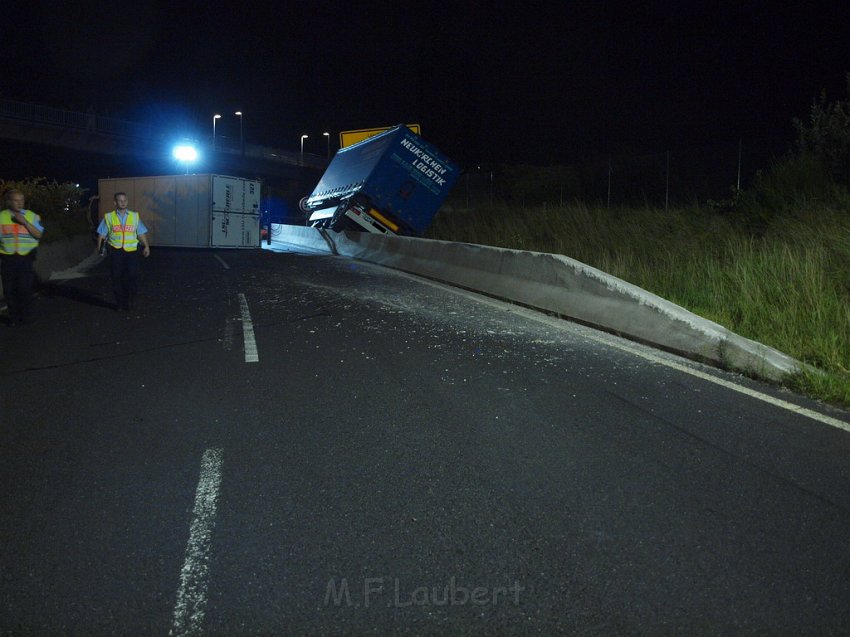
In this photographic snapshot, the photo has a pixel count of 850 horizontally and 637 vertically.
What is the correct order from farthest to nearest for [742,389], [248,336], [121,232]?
[121,232] → [248,336] → [742,389]

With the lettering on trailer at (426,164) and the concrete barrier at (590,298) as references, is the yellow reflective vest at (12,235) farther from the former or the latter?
the lettering on trailer at (426,164)

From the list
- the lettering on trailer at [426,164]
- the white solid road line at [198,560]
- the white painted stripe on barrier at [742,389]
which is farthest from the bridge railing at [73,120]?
the white solid road line at [198,560]

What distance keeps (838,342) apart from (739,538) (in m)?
4.70

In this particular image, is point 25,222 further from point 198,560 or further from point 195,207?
point 195,207

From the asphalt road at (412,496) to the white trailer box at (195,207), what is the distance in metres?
21.7

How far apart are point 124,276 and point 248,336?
3.35 metres

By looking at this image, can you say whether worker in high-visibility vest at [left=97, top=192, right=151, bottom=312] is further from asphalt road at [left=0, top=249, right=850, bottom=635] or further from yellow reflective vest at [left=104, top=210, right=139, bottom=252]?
asphalt road at [left=0, top=249, right=850, bottom=635]

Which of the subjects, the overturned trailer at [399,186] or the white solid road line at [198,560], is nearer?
the white solid road line at [198,560]

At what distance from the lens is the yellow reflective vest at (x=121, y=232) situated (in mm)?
12086

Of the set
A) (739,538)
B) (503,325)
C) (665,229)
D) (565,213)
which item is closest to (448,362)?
(503,325)

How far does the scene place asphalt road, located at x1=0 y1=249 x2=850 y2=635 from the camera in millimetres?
3279

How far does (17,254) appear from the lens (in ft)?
35.4

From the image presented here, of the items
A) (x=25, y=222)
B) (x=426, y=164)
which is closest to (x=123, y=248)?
(x=25, y=222)

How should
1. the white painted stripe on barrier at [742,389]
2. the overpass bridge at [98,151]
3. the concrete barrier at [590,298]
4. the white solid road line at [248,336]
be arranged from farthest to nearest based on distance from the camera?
the overpass bridge at [98,151], the white solid road line at [248,336], the concrete barrier at [590,298], the white painted stripe on barrier at [742,389]
